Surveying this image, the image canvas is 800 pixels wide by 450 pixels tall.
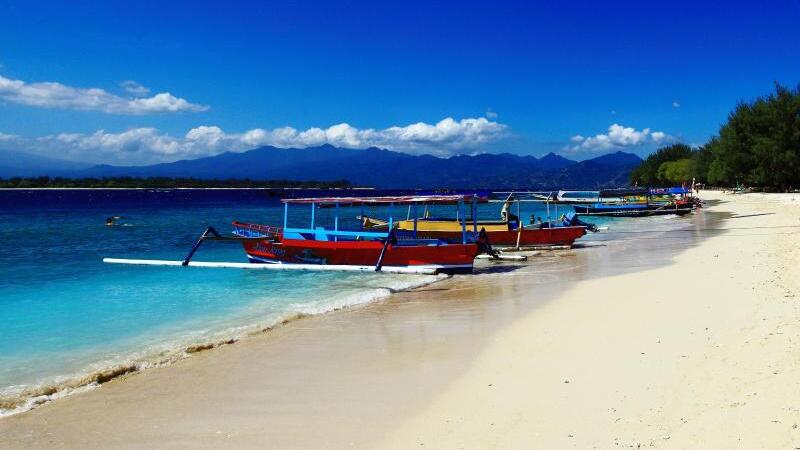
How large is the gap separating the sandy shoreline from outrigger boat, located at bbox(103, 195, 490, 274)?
584 centimetres

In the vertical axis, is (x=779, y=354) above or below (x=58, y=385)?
above

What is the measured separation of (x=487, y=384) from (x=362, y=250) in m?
12.5

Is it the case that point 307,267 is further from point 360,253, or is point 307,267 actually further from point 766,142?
point 766,142

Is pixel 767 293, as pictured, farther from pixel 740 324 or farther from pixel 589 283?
pixel 589 283

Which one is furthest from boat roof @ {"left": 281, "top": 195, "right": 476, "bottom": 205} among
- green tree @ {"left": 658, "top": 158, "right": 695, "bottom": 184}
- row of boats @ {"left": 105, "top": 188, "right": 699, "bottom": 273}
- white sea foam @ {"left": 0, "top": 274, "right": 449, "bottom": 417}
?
green tree @ {"left": 658, "top": 158, "right": 695, "bottom": 184}

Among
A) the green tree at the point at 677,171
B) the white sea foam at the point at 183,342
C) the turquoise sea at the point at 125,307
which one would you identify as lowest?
the turquoise sea at the point at 125,307

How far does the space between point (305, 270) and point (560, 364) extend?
44.2ft

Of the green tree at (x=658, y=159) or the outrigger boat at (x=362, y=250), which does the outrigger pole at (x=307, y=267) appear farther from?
the green tree at (x=658, y=159)

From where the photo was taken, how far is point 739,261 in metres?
15.8

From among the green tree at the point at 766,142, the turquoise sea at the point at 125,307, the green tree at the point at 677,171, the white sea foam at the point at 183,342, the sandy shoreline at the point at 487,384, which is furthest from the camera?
the green tree at the point at 677,171

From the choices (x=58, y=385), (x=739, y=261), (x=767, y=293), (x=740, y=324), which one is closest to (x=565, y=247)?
(x=739, y=261)

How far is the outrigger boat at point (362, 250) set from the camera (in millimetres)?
17844

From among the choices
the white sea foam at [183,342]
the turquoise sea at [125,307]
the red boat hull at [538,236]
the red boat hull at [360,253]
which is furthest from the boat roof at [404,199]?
the red boat hull at [538,236]

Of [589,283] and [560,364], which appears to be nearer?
[560,364]
